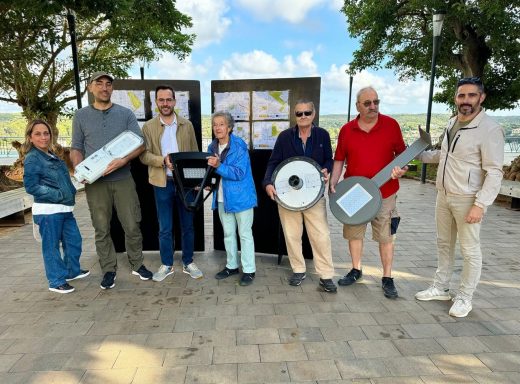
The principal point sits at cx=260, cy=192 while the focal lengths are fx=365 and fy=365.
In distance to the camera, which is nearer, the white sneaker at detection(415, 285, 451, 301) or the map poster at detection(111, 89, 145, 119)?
the white sneaker at detection(415, 285, 451, 301)

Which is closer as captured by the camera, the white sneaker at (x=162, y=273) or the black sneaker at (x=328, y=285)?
the black sneaker at (x=328, y=285)

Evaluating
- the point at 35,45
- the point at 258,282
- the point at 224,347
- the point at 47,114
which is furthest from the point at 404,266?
the point at 47,114

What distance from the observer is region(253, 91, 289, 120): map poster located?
425 centimetres

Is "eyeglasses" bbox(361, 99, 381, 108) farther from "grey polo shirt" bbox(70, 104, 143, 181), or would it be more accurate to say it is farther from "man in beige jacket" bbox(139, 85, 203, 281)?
"grey polo shirt" bbox(70, 104, 143, 181)

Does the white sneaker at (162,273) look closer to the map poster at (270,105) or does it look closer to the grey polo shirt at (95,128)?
the grey polo shirt at (95,128)

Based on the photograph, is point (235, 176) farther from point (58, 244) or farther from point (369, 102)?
point (58, 244)

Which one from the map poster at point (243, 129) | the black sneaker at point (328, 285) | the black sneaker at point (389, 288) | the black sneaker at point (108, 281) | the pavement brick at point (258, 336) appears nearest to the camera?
the pavement brick at point (258, 336)

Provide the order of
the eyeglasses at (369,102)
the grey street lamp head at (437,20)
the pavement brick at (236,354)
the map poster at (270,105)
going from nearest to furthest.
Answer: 1. the pavement brick at (236,354)
2. the eyeglasses at (369,102)
3. the map poster at (270,105)
4. the grey street lamp head at (437,20)

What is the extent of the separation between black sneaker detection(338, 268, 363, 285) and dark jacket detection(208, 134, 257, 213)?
3.96 ft

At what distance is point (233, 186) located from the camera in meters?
3.60

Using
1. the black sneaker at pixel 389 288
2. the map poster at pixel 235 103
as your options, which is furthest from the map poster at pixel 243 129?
the black sneaker at pixel 389 288

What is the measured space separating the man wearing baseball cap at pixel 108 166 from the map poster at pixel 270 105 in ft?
4.62

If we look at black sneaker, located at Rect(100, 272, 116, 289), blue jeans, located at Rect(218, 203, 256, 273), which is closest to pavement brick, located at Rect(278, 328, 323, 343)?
blue jeans, located at Rect(218, 203, 256, 273)

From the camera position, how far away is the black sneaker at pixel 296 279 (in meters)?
3.74
